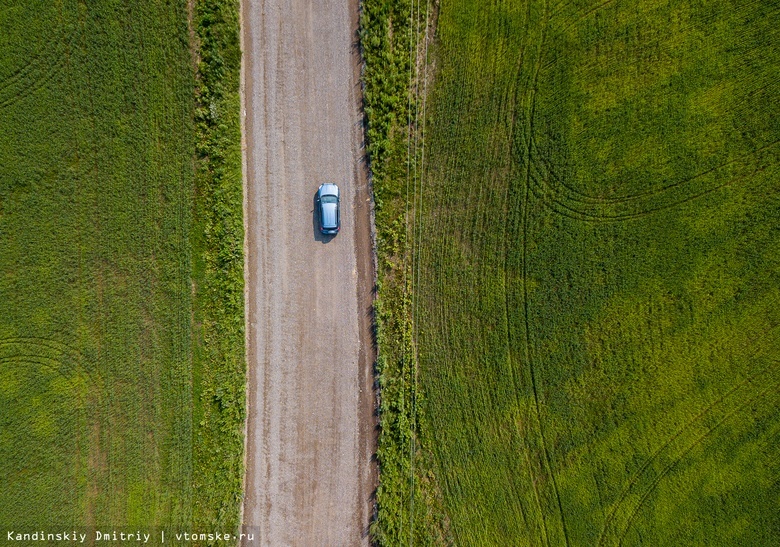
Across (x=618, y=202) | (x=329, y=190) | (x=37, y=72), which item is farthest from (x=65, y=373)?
(x=618, y=202)

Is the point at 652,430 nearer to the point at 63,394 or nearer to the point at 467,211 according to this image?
the point at 467,211

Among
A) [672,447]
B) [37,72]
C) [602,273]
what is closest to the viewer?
[37,72]

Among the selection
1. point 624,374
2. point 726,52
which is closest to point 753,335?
point 624,374

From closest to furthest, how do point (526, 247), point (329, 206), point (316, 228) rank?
1. point (329, 206)
2. point (316, 228)
3. point (526, 247)

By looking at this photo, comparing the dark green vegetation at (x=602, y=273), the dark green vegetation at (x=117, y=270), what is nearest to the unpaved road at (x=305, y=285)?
the dark green vegetation at (x=117, y=270)

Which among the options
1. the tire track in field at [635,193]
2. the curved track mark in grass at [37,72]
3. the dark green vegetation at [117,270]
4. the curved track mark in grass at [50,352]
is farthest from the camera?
the tire track in field at [635,193]

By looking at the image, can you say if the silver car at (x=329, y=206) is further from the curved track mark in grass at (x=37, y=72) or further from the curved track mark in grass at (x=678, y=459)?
the curved track mark in grass at (x=678, y=459)

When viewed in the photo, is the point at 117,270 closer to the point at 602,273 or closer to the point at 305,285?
the point at 305,285
